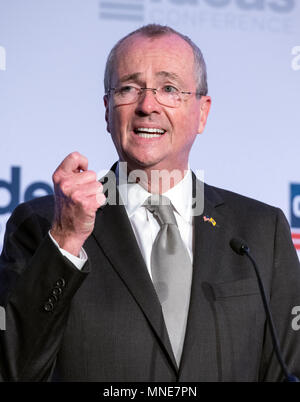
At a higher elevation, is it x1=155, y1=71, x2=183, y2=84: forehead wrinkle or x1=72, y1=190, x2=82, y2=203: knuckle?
x1=155, y1=71, x2=183, y2=84: forehead wrinkle

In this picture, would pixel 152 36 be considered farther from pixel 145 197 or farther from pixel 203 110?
pixel 145 197

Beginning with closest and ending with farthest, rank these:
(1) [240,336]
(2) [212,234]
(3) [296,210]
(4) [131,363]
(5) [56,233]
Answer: (5) [56,233], (4) [131,363], (1) [240,336], (2) [212,234], (3) [296,210]

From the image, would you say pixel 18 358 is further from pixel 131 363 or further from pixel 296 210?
pixel 296 210

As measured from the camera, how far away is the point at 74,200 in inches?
55.1

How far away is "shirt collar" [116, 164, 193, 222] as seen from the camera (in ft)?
6.20

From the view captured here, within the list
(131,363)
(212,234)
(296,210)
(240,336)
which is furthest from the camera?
(296,210)

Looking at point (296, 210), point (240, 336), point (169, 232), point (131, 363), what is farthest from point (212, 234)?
point (296, 210)

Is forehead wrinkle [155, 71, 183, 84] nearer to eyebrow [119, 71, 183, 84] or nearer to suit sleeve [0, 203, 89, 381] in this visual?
eyebrow [119, 71, 183, 84]

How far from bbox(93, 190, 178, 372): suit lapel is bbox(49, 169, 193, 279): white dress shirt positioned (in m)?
0.04

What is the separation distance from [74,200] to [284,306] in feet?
2.59

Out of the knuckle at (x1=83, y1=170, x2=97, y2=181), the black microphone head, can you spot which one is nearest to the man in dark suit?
the knuckle at (x1=83, y1=170, x2=97, y2=181)

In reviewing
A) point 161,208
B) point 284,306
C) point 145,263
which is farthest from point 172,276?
point 284,306

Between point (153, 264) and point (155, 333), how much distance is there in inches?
8.5

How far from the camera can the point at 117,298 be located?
1673mm
